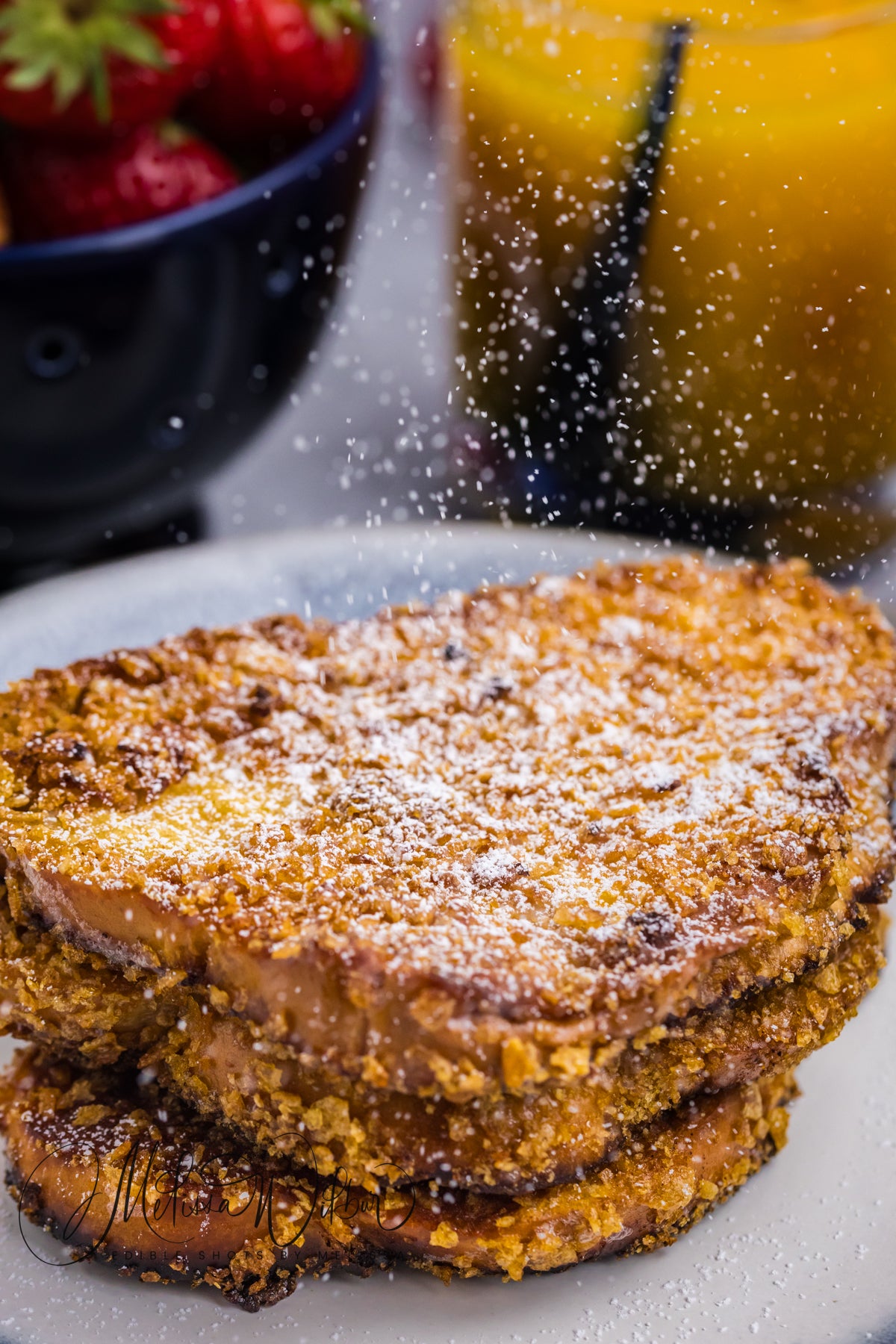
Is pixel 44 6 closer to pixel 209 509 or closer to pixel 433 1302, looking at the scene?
pixel 209 509

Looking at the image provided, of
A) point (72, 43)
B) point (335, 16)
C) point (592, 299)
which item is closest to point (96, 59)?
point (72, 43)

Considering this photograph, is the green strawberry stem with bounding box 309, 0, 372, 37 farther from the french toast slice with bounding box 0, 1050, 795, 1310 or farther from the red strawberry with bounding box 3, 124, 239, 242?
the french toast slice with bounding box 0, 1050, 795, 1310

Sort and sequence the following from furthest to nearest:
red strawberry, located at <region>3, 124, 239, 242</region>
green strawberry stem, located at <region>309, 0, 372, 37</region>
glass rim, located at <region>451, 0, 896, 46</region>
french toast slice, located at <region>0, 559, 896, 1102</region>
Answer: green strawberry stem, located at <region>309, 0, 372, 37</region>
red strawberry, located at <region>3, 124, 239, 242</region>
glass rim, located at <region>451, 0, 896, 46</region>
french toast slice, located at <region>0, 559, 896, 1102</region>

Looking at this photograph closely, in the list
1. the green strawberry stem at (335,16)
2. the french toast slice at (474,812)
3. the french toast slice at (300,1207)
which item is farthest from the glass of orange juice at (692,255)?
the french toast slice at (300,1207)

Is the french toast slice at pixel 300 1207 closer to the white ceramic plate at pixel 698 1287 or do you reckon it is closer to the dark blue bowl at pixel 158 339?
the white ceramic plate at pixel 698 1287

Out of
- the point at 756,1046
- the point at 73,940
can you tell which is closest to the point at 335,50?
the point at 73,940

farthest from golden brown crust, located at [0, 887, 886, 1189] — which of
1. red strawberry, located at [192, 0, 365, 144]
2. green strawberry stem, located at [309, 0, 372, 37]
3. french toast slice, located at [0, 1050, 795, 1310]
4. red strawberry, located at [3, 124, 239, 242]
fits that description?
green strawberry stem, located at [309, 0, 372, 37]

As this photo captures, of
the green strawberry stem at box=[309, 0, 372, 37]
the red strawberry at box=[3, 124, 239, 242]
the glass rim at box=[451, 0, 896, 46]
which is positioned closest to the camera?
the glass rim at box=[451, 0, 896, 46]
